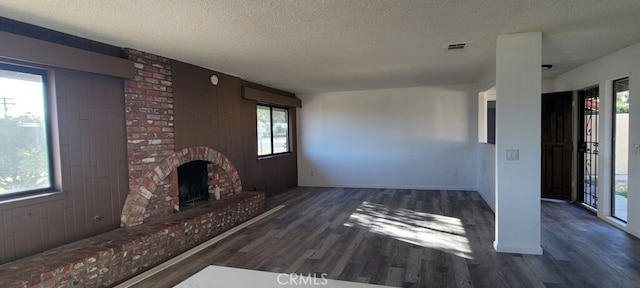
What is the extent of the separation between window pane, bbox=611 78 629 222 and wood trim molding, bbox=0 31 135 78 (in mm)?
5945

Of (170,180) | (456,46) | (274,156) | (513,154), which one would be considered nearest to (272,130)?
(274,156)

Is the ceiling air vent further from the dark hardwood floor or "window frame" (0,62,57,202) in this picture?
"window frame" (0,62,57,202)

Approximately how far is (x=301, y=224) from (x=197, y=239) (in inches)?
56.1

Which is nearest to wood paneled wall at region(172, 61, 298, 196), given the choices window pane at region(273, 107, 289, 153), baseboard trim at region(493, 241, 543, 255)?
window pane at region(273, 107, 289, 153)

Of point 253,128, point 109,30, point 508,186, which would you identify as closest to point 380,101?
point 253,128

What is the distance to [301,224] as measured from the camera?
4.66 m

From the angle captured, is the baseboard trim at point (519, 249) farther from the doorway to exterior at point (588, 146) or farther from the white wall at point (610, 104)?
the doorway to exterior at point (588, 146)

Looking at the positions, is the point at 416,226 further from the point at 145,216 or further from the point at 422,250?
the point at 145,216

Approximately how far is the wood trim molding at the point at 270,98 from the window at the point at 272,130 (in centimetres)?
29

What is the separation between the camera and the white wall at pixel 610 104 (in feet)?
12.4

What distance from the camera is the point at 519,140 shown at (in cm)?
333

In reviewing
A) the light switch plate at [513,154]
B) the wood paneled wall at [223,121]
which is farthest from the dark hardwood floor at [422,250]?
the wood paneled wall at [223,121]

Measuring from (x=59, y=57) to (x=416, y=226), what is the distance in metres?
4.31

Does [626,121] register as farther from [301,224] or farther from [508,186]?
[301,224]
